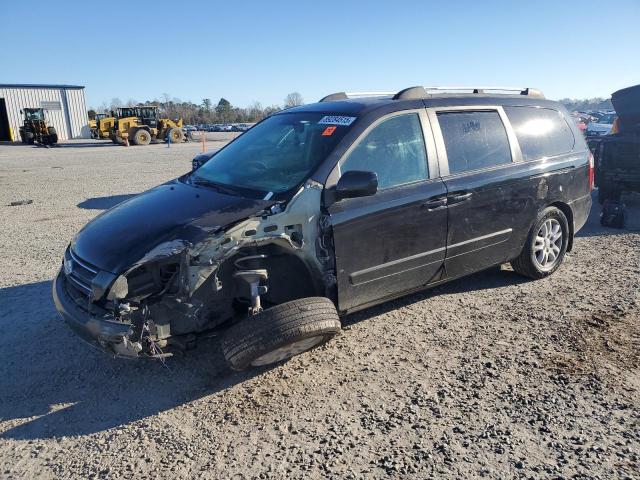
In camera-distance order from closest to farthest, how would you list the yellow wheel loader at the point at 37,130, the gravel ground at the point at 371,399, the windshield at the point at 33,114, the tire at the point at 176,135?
the gravel ground at the point at 371,399 → the yellow wheel loader at the point at 37,130 → the tire at the point at 176,135 → the windshield at the point at 33,114

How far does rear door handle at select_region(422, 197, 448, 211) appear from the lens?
394cm

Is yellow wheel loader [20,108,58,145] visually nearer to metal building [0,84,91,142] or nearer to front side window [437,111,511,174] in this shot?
metal building [0,84,91,142]

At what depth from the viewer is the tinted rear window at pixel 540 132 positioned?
15.8ft

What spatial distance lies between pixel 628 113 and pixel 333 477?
848 centimetres

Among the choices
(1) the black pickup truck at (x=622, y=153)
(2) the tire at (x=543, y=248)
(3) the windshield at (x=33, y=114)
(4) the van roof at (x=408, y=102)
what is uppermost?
(3) the windshield at (x=33, y=114)

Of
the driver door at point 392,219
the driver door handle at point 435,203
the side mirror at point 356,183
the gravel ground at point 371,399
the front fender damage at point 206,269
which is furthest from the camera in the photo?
the driver door handle at point 435,203

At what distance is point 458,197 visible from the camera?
163 inches

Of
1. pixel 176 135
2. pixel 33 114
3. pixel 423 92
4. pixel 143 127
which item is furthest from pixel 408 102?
pixel 33 114

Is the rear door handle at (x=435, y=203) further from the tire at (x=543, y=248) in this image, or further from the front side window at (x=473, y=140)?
the tire at (x=543, y=248)

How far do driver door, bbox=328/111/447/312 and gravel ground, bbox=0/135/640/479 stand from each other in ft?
1.55

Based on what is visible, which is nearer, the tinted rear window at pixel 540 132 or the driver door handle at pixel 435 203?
the driver door handle at pixel 435 203

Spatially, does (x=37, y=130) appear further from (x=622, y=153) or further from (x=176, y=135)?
(x=622, y=153)

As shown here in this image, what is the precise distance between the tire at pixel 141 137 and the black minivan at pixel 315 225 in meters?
30.6

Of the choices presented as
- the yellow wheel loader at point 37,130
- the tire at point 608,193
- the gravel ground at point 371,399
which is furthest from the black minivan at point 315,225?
the yellow wheel loader at point 37,130
